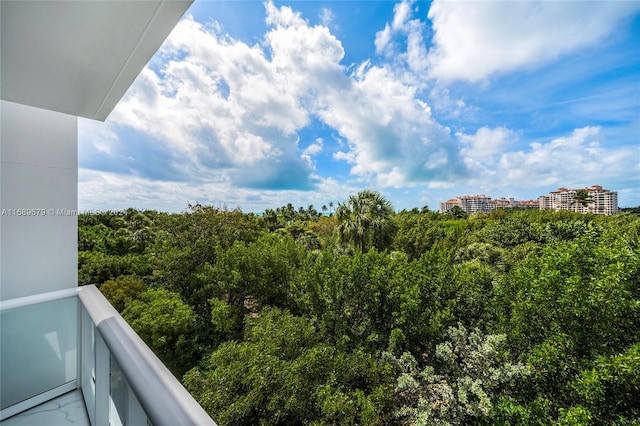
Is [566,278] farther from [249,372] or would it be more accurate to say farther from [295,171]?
[295,171]

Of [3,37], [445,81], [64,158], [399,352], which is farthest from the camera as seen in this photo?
[445,81]

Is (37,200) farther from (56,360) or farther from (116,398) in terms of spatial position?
(116,398)

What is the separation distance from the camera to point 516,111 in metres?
14.6

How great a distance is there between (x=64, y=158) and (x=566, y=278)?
18.8 ft

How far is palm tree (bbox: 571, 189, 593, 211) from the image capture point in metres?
16.2

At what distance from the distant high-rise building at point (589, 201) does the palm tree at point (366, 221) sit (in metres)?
15.2

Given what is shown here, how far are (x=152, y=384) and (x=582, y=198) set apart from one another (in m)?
24.4

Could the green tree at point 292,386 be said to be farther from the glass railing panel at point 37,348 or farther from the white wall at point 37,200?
the white wall at point 37,200

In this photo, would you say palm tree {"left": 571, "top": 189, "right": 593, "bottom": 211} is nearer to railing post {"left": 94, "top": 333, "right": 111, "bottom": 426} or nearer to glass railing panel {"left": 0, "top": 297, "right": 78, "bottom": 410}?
railing post {"left": 94, "top": 333, "right": 111, "bottom": 426}

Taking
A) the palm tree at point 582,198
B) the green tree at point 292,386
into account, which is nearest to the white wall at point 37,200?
the green tree at point 292,386

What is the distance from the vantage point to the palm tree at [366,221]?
930cm

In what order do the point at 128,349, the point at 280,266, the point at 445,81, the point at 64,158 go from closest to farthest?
the point at 128,349
the point at 64,158
the point at 280,266
the point at 445,81

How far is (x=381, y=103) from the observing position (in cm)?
1058

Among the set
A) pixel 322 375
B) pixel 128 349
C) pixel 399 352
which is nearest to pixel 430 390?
pixel 399 352
